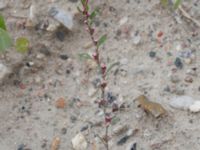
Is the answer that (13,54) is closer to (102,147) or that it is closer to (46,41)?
(46,41)

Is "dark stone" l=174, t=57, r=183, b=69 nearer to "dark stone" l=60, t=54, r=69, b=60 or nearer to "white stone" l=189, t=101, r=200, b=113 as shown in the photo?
"white stone" l=189, t=101, r=200, b=113

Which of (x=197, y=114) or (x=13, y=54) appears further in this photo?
(x=13, y=54)

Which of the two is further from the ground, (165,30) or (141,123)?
(165,30)

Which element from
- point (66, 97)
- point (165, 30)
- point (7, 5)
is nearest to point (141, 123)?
point (66, 97)

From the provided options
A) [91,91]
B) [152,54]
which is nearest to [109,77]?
[91,91]

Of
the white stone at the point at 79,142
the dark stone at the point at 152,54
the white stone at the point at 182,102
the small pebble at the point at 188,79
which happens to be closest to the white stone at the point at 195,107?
the white stone at the point at 182,102

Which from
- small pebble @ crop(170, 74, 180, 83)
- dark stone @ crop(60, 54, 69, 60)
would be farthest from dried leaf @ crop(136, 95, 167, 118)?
dark stone @ crop(60, 54, 69, 60)

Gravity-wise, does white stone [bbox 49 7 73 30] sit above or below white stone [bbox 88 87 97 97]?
above
